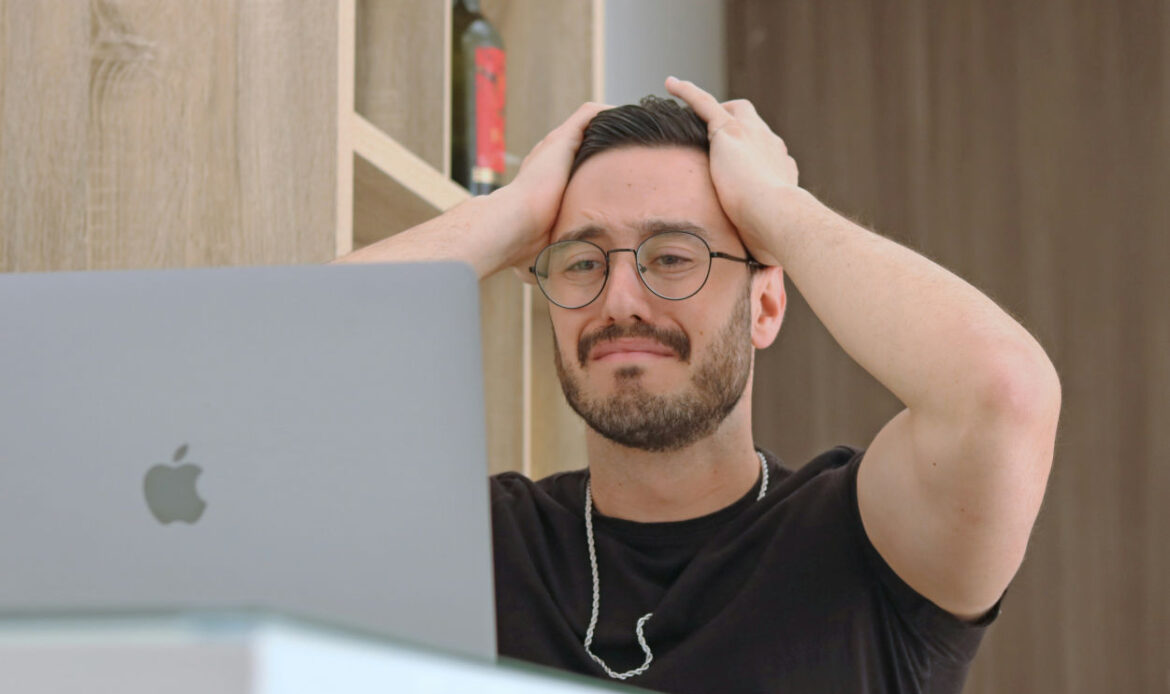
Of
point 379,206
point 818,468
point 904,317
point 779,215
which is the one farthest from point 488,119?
point 904,317

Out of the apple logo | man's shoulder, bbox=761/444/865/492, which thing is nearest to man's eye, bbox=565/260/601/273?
man's shoulder, bbox=761/444/865/492

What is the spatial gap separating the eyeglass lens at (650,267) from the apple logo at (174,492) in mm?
804

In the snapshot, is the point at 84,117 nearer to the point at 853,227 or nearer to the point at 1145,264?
the point at 853,227

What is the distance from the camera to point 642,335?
1420mm

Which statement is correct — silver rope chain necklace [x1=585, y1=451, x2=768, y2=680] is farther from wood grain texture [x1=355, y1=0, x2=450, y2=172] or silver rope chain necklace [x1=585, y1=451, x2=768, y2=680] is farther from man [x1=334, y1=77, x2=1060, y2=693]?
wood grain texture [x1=355, y1=0, x2=450, y2=172]

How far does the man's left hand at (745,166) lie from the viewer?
1.41 metres

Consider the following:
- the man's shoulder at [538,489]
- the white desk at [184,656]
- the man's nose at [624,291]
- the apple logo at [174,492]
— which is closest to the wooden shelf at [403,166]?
the man's nose at [624,291]

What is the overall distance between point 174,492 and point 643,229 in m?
0.85

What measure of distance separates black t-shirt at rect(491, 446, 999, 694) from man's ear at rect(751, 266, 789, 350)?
22cm

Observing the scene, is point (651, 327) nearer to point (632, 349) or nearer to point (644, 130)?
point (632, 349)

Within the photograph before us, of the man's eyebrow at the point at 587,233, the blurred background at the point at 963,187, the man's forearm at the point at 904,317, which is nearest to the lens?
the man's forearm at the point at 904,317

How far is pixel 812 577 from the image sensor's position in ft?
4.29

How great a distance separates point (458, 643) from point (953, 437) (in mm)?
639

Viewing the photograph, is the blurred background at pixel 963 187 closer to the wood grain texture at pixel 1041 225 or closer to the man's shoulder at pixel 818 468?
the wood grain texture at pixel 1041 225
